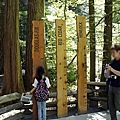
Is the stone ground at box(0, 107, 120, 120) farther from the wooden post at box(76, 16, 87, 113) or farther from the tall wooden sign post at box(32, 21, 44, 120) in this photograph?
the tall wooden sign post at box(32, 21, 44, 120)

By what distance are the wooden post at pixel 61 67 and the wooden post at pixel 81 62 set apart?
51 centimetres

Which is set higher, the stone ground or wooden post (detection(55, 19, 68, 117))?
wooden post (detection(55, 19, 68, 117))

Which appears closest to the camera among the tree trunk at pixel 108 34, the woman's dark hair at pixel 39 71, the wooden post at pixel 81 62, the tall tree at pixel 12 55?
the woman's dark hair at pixel 39 71

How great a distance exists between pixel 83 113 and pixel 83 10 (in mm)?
11806

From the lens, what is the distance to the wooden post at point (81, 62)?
6.91m

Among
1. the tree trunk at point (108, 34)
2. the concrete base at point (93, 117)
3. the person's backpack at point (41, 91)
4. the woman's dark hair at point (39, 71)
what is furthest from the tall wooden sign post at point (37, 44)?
the tree trunk at point (108, 34)

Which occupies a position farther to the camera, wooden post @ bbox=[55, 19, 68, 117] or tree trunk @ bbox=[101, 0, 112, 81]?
tree trunk @ bbox=[101, 0, 112, 81]

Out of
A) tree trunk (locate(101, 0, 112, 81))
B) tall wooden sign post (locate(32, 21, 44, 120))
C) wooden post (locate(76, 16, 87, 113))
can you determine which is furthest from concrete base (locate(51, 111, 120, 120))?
tree trunk (locate(101, 0, 112, 81))

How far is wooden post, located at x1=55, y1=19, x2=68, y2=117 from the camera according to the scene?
6.49m

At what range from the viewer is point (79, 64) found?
22.8ft

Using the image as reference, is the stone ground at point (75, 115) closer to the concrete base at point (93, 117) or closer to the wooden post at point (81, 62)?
the concrete base at point (93, 117)

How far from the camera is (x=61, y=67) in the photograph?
6590 mm

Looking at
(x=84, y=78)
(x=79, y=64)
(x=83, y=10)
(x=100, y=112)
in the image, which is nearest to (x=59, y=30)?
(x=79, y=64)

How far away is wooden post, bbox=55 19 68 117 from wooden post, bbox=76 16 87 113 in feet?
1.67
